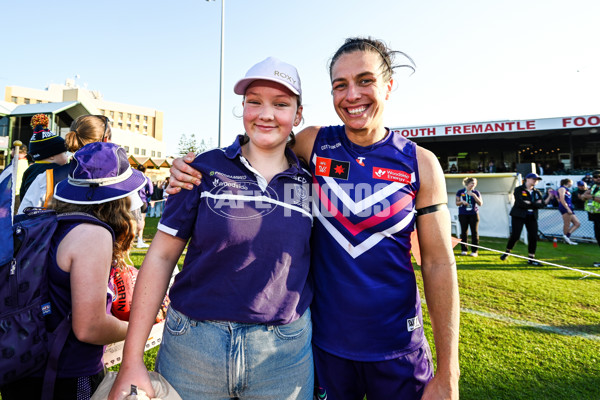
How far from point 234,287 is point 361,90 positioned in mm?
1157

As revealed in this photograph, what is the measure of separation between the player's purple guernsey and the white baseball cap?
1.59ft

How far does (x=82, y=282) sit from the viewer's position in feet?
4.46

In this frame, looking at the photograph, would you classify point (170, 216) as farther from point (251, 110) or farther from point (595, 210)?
point (595, 210)

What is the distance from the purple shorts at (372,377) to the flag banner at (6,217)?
56.0 inches

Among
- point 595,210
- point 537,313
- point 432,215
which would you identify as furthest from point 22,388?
point 595,210

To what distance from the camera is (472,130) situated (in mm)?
21625

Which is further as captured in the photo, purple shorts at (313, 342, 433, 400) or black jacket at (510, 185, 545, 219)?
black jacket at (510, 185, 545, 219)

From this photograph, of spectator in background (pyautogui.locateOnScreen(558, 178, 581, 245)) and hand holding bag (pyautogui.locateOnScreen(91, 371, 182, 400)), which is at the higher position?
spectator in background (pyautogui.locateOnScreen(558, 178, 581, 245))

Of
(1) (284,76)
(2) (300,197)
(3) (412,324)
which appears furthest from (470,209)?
(1) (284,76)

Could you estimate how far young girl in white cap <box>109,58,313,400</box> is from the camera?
1302mm

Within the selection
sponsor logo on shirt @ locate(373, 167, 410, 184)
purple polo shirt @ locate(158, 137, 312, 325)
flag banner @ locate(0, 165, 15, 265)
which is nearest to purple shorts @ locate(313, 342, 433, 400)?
purple polo shirt @ locate(158, 137, 312, 325)

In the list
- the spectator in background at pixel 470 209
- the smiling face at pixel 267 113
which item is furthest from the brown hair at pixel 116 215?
the spectator in background at pixel 470 209

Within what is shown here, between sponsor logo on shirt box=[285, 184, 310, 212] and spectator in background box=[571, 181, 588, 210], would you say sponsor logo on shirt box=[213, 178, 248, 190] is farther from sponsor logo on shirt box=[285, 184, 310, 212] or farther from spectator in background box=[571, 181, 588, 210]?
spectator in background box=[571, 181, 588, 210]

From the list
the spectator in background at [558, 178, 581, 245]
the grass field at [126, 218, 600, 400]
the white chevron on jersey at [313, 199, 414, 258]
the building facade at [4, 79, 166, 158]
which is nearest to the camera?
the white chevron on jersey at [313, 199, 414, 258]
